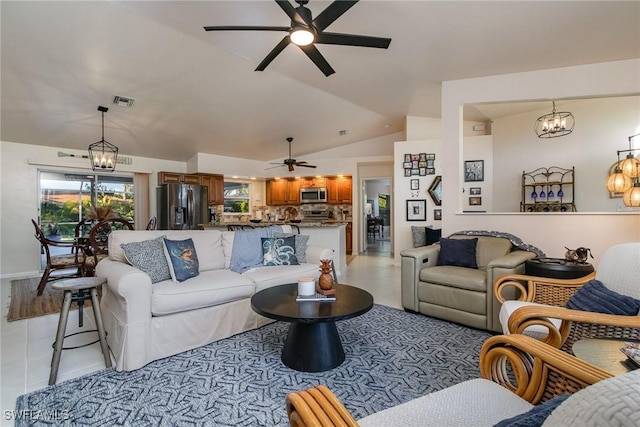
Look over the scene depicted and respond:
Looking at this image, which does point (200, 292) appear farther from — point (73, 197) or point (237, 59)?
point (73, 197)

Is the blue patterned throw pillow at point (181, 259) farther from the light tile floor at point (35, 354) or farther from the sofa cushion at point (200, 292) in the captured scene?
the light tile floor at point (35, 354)

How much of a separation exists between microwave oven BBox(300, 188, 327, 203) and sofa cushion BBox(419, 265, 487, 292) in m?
5.21

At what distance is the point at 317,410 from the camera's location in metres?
0.82

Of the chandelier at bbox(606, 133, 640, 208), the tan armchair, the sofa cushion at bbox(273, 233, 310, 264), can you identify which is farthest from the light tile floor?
the chandelier at bbox(606, 133, 640, 208)

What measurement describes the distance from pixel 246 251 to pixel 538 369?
2.78 meters

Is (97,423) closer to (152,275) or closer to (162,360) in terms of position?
(162,360)

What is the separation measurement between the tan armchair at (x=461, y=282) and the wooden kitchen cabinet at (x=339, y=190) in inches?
182

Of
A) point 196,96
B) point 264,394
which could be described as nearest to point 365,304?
point 264,394

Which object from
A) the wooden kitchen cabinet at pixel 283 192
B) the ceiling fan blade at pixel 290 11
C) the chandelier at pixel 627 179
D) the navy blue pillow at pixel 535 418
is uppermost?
the ceiling fan blade at pixel 290 11

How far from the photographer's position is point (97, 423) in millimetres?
1596

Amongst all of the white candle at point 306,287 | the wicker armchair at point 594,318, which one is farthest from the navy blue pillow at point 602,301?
the white candle at point 306,287

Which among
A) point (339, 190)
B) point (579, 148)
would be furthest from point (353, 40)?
point (339, 190)

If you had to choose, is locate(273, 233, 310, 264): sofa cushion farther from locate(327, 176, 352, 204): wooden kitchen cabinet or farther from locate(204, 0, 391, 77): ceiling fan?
locate(327, 176, 352, 204): wooden kitchen cabinet

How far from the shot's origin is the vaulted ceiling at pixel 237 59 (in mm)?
2730
